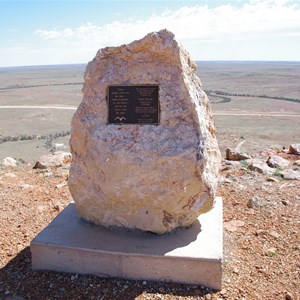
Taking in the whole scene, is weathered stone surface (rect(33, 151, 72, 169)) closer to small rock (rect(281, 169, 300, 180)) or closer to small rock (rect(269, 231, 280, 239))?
small rock (rect(281, 169, 300, 180))

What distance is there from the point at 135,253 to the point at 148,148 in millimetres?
1277

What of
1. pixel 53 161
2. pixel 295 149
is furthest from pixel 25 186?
pixel 295 149

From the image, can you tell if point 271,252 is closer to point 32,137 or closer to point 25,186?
point 25,186

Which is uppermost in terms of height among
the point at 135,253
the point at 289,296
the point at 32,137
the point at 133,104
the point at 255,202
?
the point at 133,104

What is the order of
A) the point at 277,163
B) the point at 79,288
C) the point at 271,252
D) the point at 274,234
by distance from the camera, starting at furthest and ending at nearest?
1. the point at 277,163
2. the point at 274,234
3. the point at 271,252
4. the point at 79,288

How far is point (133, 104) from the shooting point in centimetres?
483

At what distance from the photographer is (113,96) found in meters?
4.87

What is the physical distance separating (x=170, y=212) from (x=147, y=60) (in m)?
1.94

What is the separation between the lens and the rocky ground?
4.46 m

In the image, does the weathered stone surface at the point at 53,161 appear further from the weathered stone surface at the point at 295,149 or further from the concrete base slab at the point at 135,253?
the weathered stone surface at the point at 295,149

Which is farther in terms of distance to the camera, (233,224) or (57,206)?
(57,206)

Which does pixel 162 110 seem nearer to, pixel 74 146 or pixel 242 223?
pixel 74 146

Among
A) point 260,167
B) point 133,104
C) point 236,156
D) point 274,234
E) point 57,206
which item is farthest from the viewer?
point 236,156

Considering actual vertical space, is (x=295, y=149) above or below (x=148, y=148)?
below
